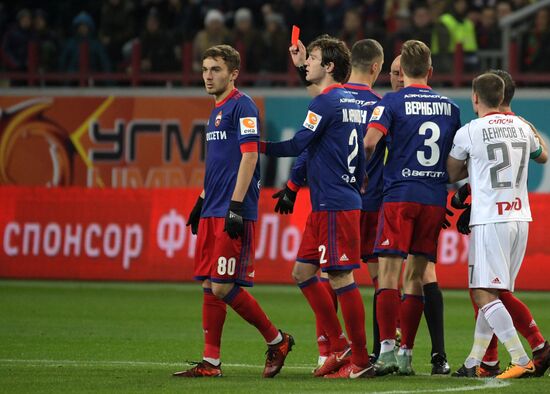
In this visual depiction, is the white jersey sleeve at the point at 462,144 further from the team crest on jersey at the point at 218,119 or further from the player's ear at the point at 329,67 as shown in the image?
the team crest on jersey at the point at 218,119

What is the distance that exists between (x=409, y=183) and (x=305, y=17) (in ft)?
48.1

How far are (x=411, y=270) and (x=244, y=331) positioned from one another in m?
3.98

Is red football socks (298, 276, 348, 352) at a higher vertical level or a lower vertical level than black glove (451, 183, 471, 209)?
lower

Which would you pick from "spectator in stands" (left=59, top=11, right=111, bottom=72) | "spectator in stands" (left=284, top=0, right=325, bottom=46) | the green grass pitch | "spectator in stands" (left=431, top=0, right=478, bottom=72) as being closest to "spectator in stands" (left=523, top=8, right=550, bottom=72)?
"spectator in stands" (left=431, top=0, right=478, bottom=72)

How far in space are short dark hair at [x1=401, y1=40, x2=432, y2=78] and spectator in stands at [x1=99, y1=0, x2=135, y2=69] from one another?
1574 cm

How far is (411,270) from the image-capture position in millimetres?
9719

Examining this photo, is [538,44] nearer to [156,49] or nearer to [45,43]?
[156,49]

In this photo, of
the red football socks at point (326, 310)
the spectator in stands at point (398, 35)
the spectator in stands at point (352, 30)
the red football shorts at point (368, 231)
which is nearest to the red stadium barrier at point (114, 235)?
the spectator in stands at point (398, 35)

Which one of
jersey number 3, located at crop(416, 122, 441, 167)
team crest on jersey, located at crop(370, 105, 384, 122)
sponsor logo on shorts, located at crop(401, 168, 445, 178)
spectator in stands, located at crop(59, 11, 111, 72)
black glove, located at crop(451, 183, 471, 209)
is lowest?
black glove, located at crop(451, 183, 471, 209)

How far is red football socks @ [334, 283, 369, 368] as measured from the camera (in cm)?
925

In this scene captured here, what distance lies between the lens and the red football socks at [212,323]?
9414 millimetres

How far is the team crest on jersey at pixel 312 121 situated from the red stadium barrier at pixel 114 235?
920 cm

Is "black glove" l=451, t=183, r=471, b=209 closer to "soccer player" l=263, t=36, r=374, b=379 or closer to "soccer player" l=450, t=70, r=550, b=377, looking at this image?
"soccer player" l=450, t=70, r=550, b=377

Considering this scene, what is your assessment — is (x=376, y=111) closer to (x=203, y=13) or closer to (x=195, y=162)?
(x=195, y=162)
